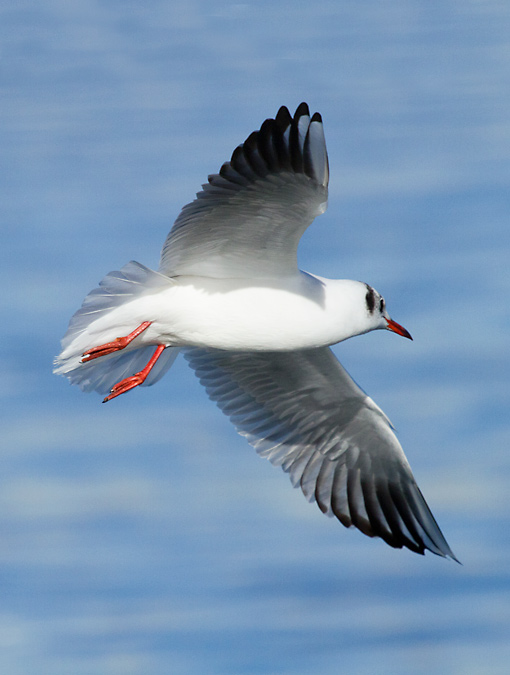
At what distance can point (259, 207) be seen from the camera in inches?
278

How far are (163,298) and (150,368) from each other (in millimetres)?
661

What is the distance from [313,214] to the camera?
7.05m

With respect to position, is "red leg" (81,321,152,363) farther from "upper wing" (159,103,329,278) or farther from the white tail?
"upper wing" (159,103,329,278)

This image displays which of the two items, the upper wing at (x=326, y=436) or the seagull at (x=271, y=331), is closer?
the seagull at (x=271, y=331)

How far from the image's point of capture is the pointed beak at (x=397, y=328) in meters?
8.34

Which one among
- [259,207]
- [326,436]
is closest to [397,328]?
[326,436]

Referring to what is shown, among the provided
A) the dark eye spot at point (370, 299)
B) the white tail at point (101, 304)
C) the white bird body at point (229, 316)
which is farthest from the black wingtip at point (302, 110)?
the dark eye spot at point (370, 299)

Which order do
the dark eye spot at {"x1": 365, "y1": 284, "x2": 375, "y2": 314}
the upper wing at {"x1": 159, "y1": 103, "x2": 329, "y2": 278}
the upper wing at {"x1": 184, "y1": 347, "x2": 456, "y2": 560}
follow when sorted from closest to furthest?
the upper wing at {"x1": 159, "y1": 103, "x2": 329, "y2": 278}
the dark eye spot at {"x1": 365, "y1": 284, "x2": 375, "y2": 314}
the upper wing at {"x1": 184, "y1": 347, "x2": 456, "y2": 560}

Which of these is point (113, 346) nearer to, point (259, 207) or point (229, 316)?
point (229, 316)

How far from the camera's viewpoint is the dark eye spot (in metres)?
7.93

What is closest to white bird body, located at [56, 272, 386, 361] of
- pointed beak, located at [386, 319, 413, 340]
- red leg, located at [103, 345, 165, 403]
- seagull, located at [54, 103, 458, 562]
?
seagull, located at [54, 103, 458, 562]

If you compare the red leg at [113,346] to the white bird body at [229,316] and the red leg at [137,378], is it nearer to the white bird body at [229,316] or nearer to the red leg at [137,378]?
the white bird body at [229,316]

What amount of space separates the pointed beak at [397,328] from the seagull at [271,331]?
0.01m

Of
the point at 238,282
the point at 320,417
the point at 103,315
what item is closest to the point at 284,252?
the point at 238,282
